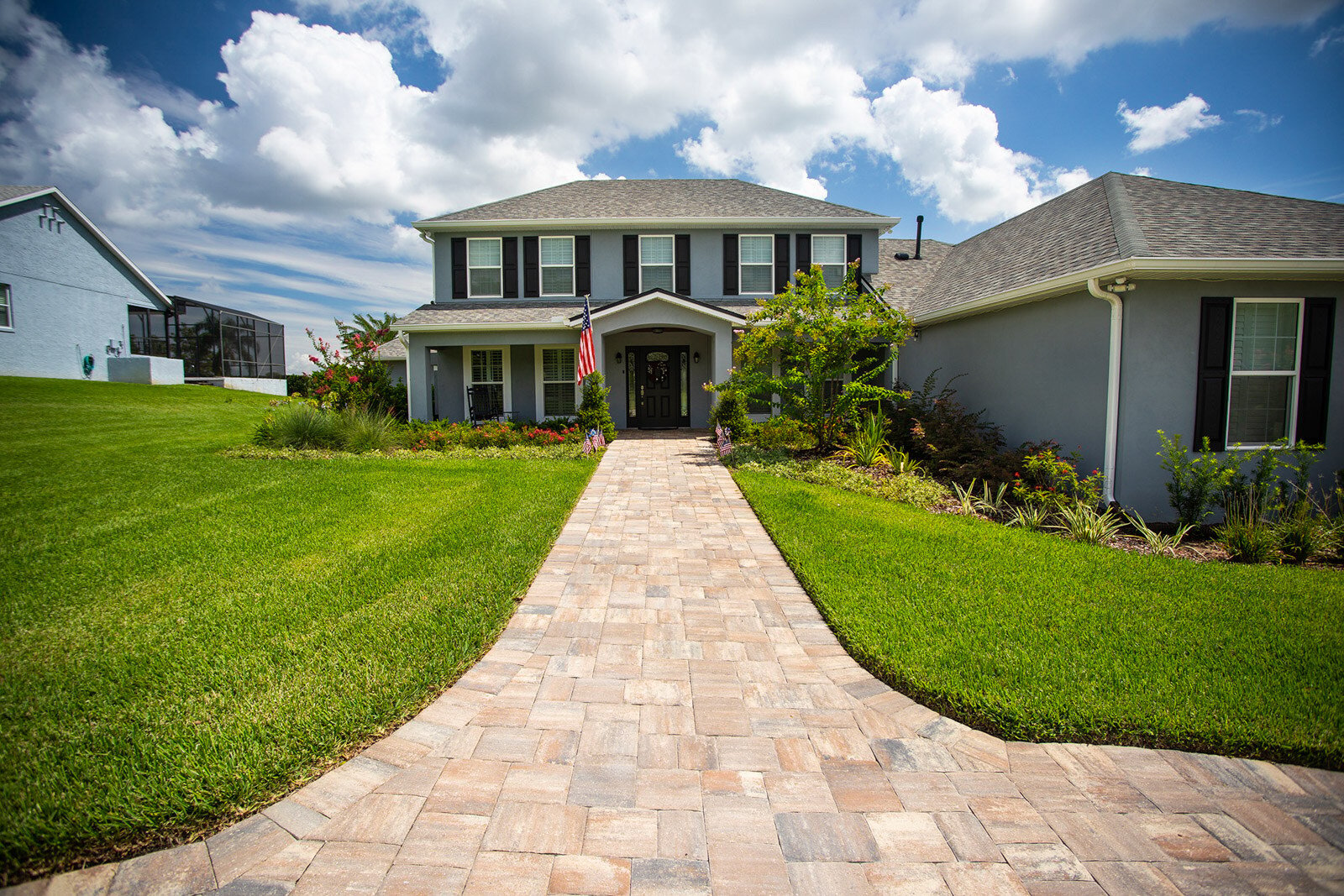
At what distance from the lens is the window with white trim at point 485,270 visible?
49.9 ft

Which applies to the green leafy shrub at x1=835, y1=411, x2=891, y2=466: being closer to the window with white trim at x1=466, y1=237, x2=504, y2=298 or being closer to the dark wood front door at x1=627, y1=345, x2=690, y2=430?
the dark wood front door at x1=627, y1=345, x2=690, y2=430

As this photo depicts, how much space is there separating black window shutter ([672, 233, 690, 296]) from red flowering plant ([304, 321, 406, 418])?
7931 millimetres

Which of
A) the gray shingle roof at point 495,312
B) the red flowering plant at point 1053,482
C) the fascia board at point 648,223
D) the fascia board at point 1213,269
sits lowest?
the red flowering plant at point 1053,482

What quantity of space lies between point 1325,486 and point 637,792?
391 inches

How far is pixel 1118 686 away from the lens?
3020 millimetres

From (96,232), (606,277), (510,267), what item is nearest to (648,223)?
(606,277)

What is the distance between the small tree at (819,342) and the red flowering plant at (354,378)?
9509 millimetres

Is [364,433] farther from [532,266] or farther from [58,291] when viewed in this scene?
[58,291]

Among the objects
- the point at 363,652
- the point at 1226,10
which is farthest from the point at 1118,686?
the point at 1226,10

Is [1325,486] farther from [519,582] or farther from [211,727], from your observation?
[211,727]

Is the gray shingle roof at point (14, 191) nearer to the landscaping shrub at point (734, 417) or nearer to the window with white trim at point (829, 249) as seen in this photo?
the landscaping shrub at point (734, 417)

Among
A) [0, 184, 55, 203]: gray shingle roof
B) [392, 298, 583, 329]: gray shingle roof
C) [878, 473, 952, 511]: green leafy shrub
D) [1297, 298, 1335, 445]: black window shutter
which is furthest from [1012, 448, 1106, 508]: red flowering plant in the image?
[0, 184, 55, 203]: gray shingle roof

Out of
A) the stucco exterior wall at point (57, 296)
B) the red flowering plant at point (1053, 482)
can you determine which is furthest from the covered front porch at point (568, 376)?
the stucco exterior wall at point (57, 296)

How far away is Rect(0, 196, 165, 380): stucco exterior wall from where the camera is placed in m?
16.7
